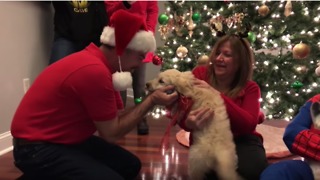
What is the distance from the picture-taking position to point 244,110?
70.7 inches

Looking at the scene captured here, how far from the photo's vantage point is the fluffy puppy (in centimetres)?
161

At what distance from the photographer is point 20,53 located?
2.73 meters

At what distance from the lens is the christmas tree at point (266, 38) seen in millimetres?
3162

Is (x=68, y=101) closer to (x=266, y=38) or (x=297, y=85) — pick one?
(x=297, y=85)

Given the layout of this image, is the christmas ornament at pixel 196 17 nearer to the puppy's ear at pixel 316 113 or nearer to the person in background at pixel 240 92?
the person in background at pixel 240 92

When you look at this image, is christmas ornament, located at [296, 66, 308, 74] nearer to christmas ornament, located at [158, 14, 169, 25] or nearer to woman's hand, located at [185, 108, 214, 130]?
christmas ornament, located at [158, 14, 169, 25]

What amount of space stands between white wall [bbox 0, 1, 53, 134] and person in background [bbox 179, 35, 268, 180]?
1469 millimetres

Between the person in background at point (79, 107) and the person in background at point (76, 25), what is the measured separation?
3.90 ft

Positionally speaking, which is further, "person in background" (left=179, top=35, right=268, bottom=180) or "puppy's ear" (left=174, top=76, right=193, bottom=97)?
"person in background" (left=179, top=35, right=268, bottom=180)

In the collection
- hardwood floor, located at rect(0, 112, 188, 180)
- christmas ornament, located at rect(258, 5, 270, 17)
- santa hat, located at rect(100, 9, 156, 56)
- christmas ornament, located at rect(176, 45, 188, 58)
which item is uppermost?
christmas ornament, located at rect(258, 5, 270, 17)

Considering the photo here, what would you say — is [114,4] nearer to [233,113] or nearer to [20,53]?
[20,53]

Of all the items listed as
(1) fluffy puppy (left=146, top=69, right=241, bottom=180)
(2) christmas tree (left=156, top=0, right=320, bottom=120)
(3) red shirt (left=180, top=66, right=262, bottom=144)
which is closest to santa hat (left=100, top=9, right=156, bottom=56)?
(1) fluffy puppy (left=146, top=69, right=241, bottom=180)

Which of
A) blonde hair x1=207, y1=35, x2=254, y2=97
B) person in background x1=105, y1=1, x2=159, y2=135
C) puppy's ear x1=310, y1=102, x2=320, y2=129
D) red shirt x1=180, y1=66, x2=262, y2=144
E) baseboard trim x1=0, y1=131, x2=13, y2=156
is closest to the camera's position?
puppy's ear x1=310, y1=102, x2=320, y2=129

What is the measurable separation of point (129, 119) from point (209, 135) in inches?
15.1
